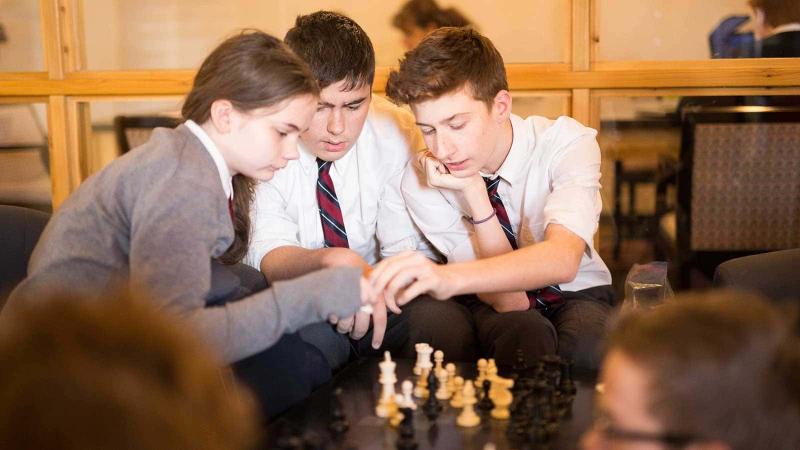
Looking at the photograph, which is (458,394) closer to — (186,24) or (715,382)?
(715,382)

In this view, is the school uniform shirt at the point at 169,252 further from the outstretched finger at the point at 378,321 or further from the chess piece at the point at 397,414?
the outstretched finger at the point at 378,321

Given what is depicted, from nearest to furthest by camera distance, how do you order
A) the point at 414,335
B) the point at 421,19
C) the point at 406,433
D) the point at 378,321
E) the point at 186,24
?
the point at 406,433 → the point at 378,321 → the point at 414,335 → the point at 421,19 → the point at 186,24

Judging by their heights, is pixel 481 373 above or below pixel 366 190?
below

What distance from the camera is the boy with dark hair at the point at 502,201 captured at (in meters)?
2.16

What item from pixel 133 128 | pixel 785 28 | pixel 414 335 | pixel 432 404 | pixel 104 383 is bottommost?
pixel 414 335

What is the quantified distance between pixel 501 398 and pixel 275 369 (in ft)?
1.58

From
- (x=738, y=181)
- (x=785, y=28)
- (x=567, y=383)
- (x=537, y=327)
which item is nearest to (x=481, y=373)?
(x=567, y=383)

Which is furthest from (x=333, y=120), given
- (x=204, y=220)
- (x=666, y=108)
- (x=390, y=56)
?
(x=666, y=108)

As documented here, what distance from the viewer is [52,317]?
2.51ft

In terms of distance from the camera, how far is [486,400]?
1678 mm

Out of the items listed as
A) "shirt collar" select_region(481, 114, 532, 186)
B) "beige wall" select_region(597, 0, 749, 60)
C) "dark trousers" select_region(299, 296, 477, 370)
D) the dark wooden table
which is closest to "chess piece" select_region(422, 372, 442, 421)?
the dark wooden table

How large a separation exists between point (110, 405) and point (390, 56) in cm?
310

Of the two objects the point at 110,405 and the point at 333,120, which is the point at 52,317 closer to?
the point at 110,405

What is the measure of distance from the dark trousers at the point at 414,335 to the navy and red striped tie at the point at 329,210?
322mm
